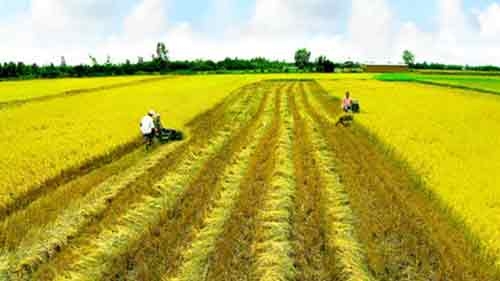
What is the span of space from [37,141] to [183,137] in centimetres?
613

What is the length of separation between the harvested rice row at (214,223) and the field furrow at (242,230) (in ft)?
0.34

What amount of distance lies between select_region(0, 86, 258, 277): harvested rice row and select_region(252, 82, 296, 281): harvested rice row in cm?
396

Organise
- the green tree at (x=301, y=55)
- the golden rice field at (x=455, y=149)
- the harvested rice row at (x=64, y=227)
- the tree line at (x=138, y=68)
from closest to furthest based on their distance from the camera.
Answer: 1. the harvested rice row at (x=64, y=227)
2. the golden rice field at (x=455, y=149)
3. the tree line at (x=138, y=68)
4. the green tree at (x=301, y=55)

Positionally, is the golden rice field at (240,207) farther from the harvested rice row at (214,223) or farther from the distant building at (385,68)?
the distant building at (385,68)

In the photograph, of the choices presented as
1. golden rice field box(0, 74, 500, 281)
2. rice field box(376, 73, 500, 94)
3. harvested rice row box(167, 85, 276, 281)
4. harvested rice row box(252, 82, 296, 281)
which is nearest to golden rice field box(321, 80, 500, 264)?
golden rice field box(0, 74, 500, 281)

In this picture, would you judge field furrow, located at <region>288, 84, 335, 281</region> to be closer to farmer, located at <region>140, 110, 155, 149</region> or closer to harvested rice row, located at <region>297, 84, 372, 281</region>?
harvested rice row, located at <region>297, 84, 372, 281</region>

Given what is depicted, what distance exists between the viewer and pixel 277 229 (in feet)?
31.6

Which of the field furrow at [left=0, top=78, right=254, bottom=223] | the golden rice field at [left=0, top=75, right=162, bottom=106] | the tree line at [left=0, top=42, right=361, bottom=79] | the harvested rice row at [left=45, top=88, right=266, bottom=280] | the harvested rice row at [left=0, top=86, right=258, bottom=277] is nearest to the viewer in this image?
the harvested rice row at [left=45, top=88, right=266, bottom=280]

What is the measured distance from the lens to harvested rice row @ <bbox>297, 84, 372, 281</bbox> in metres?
8.06

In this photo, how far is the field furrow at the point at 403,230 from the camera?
8.20m

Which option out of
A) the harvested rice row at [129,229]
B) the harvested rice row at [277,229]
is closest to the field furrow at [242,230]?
the harvested rice row at [277,229]

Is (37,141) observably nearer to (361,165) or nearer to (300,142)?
(300,142)

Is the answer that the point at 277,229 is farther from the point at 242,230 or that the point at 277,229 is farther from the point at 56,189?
the point at 56,189

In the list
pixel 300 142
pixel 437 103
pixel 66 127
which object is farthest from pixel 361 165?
pixel 437 103
